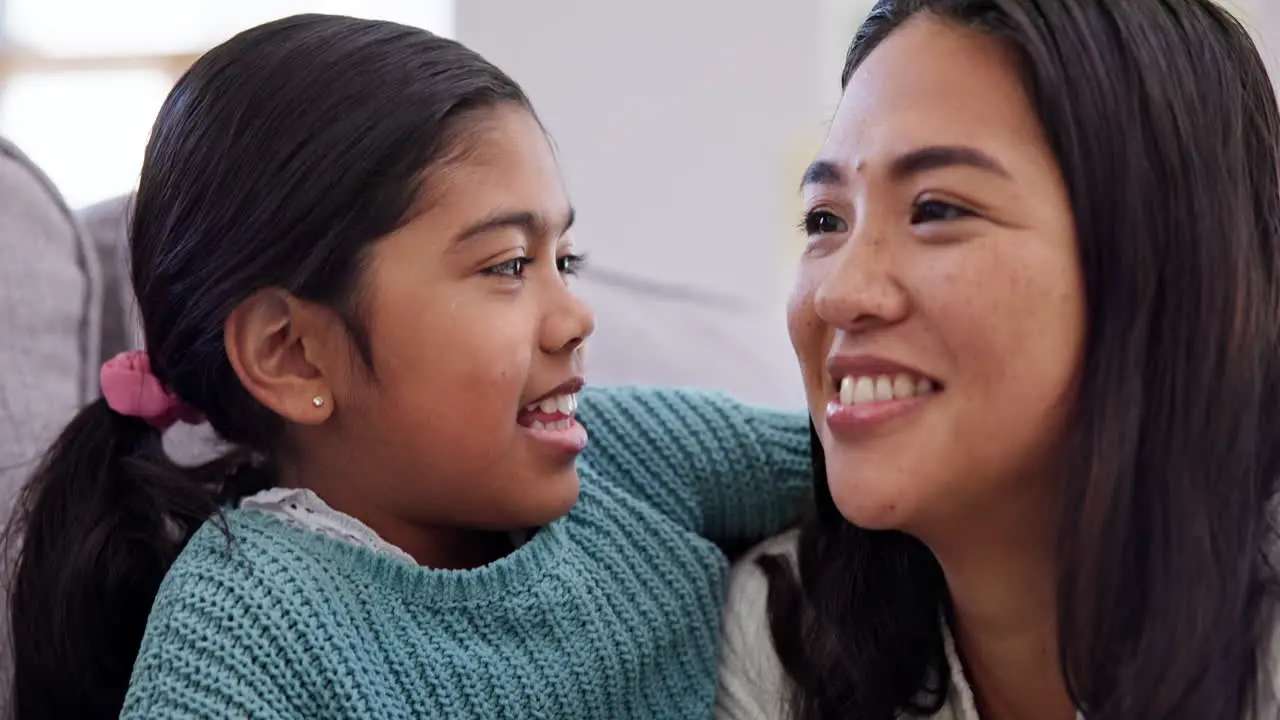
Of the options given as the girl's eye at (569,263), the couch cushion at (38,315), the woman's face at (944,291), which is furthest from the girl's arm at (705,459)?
the couch cushion at (38,315)

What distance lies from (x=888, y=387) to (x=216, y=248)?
52 centimetres

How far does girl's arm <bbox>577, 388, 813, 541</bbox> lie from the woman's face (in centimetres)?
23

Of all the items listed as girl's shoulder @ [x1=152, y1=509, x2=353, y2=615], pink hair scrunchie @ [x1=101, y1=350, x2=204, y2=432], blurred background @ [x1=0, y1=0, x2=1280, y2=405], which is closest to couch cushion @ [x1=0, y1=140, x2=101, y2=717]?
pink hair scrunchie @ [x1=101, y1=350, x2=204, y2=432]

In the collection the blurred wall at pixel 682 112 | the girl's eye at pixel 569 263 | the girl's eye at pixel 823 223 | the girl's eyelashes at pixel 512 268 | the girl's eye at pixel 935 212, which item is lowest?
the blurred wall at pixel 682 112

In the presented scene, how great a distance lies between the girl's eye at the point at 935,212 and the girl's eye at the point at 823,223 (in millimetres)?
82

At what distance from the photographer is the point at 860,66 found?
1.08 metres

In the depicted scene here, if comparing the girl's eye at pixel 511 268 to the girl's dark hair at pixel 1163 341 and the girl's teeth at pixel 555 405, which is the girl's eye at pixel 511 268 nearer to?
the girl's teeth at pixel 555 405

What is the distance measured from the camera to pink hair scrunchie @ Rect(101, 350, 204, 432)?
120 cm

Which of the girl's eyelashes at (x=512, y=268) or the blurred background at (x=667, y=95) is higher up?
the girl's eyelashes at (x=512, y=268)

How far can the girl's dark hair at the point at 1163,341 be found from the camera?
0.95m

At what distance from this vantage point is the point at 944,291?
37.9 inches

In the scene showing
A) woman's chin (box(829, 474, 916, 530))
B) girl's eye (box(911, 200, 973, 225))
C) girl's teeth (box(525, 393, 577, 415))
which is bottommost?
girl's teeth (box(525, 393, 577, 415))

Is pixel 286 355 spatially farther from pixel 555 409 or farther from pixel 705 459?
pixel 705 459

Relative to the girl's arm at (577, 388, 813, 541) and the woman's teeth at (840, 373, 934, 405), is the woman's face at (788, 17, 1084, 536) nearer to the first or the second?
the woman's teeth at (840, 373, 934, 405)
